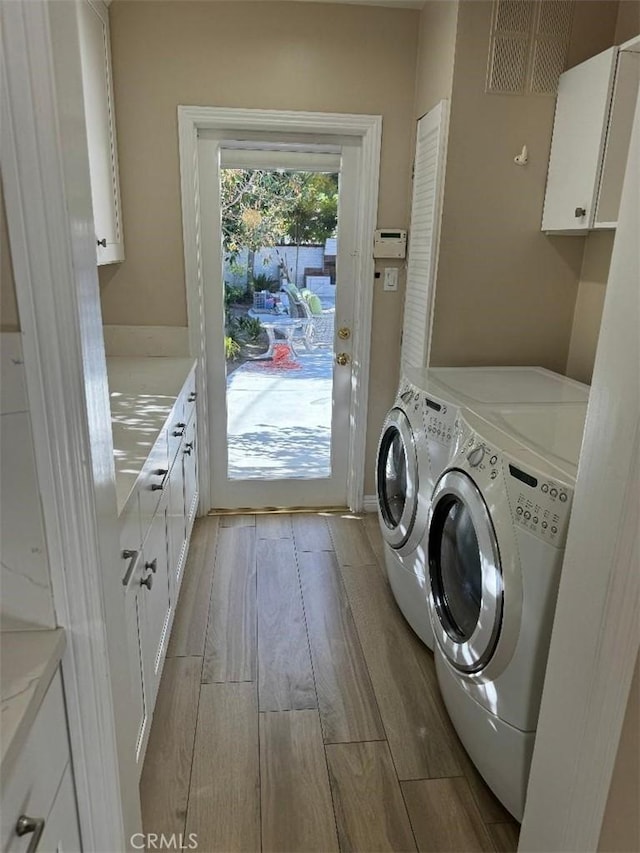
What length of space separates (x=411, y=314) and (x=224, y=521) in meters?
1.56

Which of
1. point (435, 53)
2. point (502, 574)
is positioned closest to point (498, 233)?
point (435, 53)

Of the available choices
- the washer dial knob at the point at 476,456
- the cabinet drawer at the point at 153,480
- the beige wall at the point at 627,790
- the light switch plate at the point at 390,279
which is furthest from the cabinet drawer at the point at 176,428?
the beige wall at the point at 627,790

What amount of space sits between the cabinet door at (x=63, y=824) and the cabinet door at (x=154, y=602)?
0.62 metres

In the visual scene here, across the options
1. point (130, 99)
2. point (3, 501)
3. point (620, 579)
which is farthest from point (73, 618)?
point (130, 99)

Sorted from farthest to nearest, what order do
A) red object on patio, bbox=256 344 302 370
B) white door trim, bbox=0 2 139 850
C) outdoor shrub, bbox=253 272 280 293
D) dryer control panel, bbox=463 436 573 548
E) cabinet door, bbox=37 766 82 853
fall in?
red object on patio, bbox=256 344 302 370 < outdoor shrub, bbox=253 272 280 293 < dryer control panel, bbox=463 436 573 548 < cabinet door, bbox=37 766 82 853 < white door trim, bbox=0 2 139 850

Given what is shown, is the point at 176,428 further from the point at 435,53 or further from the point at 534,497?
the point at 435,53

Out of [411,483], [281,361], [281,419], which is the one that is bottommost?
[281,419]

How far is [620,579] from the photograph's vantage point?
952 mm

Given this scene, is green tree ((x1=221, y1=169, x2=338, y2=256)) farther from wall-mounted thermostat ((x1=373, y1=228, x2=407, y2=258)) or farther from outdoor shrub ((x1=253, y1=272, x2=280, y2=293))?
wall-mounted thermostat ((x1=373, y1=228, x2=407, y2=258))

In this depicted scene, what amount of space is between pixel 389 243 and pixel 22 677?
266 cm

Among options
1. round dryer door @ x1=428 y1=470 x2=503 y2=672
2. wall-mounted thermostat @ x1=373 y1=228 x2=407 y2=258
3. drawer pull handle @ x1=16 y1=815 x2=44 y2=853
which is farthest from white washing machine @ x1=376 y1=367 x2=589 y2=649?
drawer pull handle @ x1=16 y1=815 x2=44 y2=853

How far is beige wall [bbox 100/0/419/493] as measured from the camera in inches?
104

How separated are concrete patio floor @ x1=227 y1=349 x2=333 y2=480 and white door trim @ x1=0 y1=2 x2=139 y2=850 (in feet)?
7.74

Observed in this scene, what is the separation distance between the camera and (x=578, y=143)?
224 centimetres
